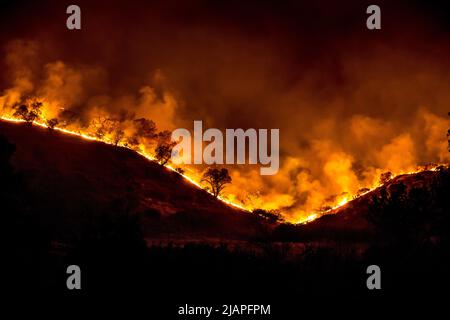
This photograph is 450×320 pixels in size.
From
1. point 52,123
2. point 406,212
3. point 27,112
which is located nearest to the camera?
point 406,212

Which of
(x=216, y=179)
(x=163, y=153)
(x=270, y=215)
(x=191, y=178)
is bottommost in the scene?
(x=270, y=215)

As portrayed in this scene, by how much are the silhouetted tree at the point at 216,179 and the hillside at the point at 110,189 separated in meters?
1.05

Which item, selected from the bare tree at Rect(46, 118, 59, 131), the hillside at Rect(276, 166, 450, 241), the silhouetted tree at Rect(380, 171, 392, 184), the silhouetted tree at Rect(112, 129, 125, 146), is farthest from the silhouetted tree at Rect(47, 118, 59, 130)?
the silhouetted tree at Rect(380, 171, 392, 184)

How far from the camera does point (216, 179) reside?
32844 millimetres

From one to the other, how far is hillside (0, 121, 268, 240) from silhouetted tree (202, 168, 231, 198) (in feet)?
3.44

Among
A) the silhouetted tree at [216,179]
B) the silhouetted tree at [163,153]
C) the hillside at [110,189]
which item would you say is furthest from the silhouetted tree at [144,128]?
the silhouetted tree at [216,179]

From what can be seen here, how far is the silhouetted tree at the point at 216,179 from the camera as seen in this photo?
32803 mm

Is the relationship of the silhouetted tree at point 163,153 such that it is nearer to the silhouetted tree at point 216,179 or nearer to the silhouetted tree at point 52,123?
the silhouetted tree at point 216,179

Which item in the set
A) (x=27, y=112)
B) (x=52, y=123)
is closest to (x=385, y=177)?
(x=52, y=123)

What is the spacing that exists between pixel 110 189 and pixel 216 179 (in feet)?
26.8

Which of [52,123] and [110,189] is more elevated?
[52,123]

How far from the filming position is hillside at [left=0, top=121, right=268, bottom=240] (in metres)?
24.5

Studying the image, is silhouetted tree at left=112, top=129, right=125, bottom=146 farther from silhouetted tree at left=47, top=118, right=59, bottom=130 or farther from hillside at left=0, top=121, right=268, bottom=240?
silhouetted tree at left=47, top=118, right=59, bottom=130

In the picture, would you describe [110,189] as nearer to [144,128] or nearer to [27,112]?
[144,128]
